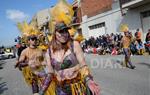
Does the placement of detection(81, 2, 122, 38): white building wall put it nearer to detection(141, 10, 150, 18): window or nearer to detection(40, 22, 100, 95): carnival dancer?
detection(141, 10, 150, 18): window

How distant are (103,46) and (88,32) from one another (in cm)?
1297

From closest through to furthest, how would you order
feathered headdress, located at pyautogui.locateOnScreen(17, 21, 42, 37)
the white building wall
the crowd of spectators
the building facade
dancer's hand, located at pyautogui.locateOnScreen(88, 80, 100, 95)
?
dancer's hand, located at pyautogui.locateOnScreen(88, 80, 100, 95), feathered headdress, located at pyautogui.locateOnScreen(17, 21, 42, 37), the crowd of spectators, the building facade, the white building wall

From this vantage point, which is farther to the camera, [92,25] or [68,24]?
[92,25]

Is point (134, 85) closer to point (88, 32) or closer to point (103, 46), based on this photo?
point (103, 46)

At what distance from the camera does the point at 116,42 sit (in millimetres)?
24000

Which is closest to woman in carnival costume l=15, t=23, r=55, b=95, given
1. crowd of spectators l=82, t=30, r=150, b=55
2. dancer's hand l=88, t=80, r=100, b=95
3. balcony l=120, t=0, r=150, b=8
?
dancer's hand l=88, t=80, r=100, b=95

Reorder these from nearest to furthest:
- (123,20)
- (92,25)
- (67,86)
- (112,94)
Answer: (67,86), (112,94), (123,20), (92,25)

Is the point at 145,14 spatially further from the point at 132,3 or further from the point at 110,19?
the point at 110,19

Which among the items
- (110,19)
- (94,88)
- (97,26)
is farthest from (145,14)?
(94,88)

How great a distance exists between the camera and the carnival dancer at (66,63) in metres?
4.24

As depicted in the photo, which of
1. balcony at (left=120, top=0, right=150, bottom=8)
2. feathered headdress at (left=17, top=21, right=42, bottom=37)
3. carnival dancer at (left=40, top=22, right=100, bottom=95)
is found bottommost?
carnival dancer at (left=40, top=22, right=100, bottom=95)

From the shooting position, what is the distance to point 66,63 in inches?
170

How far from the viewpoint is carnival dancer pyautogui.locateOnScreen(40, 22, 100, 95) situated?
4238mm

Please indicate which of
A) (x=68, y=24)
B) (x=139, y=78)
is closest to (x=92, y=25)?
(x=139, y=78)
